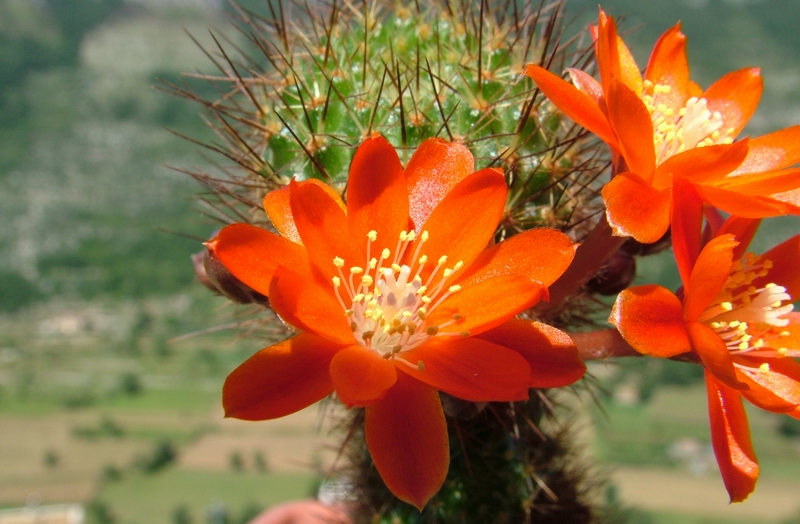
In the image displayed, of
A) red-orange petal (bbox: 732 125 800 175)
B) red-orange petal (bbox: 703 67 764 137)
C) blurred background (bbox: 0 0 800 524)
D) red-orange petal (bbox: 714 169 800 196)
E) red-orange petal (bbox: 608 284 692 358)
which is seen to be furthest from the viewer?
blurred background (bbox: 0 0 800 524)

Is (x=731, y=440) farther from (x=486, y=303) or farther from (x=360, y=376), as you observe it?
(x=360, y=376)

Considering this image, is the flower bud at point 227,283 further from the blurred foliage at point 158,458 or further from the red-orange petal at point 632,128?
the blurred foliage at point 158,458

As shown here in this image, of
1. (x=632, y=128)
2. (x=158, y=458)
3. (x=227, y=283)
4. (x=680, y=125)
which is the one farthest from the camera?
(x=158, y=458)

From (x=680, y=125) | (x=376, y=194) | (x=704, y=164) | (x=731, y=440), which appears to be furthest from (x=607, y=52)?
(x=731, y=440)

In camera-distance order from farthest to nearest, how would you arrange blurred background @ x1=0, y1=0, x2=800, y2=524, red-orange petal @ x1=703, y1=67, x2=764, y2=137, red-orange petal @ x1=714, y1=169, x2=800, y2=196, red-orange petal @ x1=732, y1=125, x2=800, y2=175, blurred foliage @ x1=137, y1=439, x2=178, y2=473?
1. blurred foliage @ x1=137, y1=439, x2=178, y2=473
2. blurred background @ x1=0, y1=0, x2=800, y2=524
3. red-orange petal @ x1=703, y1=67, x2=764, y2=137
4. red-orange petal @ x1=732, y1=125, x2=800, y2=175
5. red-orange petal @ x1=714, y1=169, x2=800, y2=196

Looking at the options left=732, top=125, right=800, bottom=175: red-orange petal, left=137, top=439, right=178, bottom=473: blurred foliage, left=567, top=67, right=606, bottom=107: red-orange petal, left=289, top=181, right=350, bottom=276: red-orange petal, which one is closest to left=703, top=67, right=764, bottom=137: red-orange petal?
left=732, top=125, right=800, bottom=175: red-orange petal

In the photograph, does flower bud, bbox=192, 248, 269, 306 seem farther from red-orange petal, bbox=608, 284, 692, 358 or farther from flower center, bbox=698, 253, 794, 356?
flower center, bbox=698, 253, 794, 356
